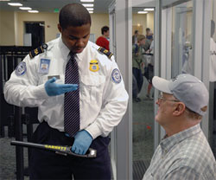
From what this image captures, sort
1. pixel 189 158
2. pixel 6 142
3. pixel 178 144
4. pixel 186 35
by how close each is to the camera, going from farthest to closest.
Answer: pixel 6 142, pixel 186 35, pixel 178 144, pixel 189 158

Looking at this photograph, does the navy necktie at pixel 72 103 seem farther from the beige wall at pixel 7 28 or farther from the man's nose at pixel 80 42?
the beige wall at pixel 7 28

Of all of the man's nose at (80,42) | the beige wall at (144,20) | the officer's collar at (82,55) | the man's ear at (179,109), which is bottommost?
the man's ear at (179,109)

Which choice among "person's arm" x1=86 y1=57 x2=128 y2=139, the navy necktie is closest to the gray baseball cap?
"person's arm" x1=86 y1=57 x2=128 y2=139

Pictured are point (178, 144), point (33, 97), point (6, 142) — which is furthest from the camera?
point (6, 142)

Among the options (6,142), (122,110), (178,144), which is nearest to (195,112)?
(178,144)

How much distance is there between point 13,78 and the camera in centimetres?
155

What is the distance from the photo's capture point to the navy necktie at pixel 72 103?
151 cm

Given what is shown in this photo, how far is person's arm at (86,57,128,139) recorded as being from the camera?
60.3 inches

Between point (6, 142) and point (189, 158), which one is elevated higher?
point (189, 158)

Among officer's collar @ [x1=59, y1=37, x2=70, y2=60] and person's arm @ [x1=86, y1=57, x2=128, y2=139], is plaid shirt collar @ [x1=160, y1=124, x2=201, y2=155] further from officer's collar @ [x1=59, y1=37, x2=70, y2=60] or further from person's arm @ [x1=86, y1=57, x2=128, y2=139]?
officer's collar @ [x1=59, y1=37, x2=70, y2=60]

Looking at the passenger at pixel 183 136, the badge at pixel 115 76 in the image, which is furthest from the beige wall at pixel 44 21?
the passenger at pixel 183 136

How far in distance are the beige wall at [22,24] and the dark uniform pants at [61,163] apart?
1366 cm

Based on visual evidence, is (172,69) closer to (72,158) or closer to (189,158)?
(72,158)

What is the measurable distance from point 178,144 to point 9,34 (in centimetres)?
1493
